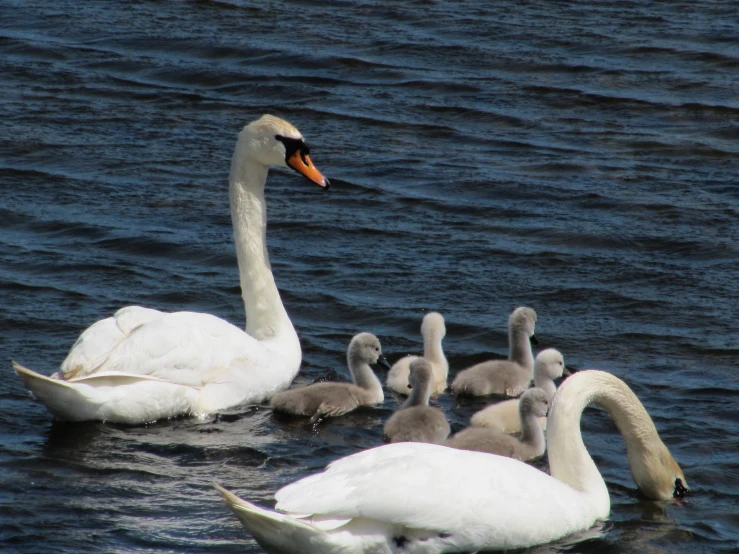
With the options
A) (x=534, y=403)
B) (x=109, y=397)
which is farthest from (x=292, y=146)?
(x=534, y=403)

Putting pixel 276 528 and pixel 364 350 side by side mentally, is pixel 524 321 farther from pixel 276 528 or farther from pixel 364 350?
pixel 276 528

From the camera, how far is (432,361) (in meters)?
9.52

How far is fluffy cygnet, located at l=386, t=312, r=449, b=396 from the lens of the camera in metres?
9.46

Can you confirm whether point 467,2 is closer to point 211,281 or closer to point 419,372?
point 211,281

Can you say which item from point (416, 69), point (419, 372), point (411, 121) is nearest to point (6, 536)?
point (419, 372)

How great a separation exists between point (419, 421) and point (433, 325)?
143cm

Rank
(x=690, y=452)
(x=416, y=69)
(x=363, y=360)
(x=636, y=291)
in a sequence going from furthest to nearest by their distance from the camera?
(x=416, y=69) < (x=636, y=291) < (x=363, y=360) < (x=690, y=452)

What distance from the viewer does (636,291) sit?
11.2 m

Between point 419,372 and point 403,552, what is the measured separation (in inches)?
97.3

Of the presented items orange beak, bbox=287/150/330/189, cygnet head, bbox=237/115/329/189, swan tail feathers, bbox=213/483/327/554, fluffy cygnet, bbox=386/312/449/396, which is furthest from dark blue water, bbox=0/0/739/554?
cygnet head, bbox=237/115/329/189

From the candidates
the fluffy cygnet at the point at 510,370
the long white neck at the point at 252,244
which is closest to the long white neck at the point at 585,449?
the fluffy cygnet at the point at 510,370

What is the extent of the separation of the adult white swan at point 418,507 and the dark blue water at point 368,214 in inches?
17.9

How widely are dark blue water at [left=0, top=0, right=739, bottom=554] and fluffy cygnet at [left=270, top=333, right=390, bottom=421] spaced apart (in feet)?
0.33

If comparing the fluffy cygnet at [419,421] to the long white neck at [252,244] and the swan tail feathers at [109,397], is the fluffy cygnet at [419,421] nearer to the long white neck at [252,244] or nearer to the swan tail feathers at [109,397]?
the swan tail feathers at [109,397]
